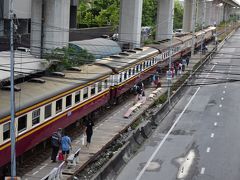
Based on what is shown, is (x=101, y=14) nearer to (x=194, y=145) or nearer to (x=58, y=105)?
(x=194, y=145)

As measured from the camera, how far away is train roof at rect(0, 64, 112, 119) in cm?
1866

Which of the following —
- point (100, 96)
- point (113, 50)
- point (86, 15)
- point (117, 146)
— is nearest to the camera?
point (117, 146)

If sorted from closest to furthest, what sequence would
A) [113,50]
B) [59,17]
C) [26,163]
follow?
[26,163] → [59,17] → [113,50]

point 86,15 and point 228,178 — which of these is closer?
point 228,178

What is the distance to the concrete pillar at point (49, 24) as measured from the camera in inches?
1540

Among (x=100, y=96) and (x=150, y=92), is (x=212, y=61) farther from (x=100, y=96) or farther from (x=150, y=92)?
(x=100, y=96)

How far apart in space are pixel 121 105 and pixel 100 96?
18.7 ft

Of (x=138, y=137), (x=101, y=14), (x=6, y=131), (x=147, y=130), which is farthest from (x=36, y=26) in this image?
(x=101, y=14)

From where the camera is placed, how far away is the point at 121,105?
34.6 metres

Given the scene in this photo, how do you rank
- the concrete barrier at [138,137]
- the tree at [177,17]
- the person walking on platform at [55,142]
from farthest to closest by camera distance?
the tree at [177,17]
the concrete barrier at [138,137]
the person walking on platform at [55,142]

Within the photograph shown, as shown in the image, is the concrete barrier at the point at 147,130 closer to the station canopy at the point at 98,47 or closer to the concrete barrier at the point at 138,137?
the concrete barrier at the point at 138,137

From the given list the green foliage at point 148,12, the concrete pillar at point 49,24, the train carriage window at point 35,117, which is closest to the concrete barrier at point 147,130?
the train carriage window at point 35,117

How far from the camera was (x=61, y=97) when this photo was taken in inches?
888

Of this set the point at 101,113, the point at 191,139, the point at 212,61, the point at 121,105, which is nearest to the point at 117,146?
the point at 191,139
